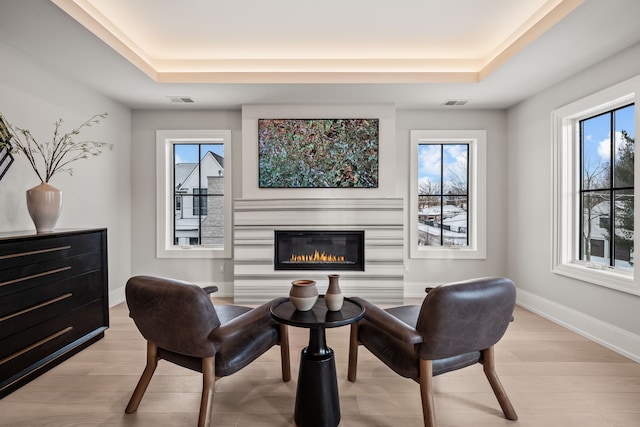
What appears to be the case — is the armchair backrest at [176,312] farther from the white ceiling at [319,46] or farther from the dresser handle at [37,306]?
the white ceiling at [319,46]

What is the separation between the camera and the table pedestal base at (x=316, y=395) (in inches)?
69.7

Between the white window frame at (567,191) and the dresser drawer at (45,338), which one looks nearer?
the dresser drawer at (45,338)

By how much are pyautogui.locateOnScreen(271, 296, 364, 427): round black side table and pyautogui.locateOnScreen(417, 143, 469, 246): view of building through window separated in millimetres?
3086

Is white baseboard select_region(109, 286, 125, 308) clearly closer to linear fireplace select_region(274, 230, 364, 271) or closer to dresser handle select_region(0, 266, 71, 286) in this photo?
dresser handle select_region(0, 266, 71, 286)

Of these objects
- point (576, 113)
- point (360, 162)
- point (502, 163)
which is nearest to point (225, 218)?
point (360, 162)

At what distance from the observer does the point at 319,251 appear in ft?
14.1

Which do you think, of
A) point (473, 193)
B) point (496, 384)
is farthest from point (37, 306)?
point (473, 193)

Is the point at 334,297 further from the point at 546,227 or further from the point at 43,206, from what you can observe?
the point at 546,227

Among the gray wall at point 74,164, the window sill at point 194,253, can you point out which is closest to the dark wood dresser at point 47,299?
the gray wall at point 74,164

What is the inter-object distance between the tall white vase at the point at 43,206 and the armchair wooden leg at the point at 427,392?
9.52 ft

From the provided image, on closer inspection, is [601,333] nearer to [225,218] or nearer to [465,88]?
[465,88]

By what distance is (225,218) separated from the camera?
4.46 metres

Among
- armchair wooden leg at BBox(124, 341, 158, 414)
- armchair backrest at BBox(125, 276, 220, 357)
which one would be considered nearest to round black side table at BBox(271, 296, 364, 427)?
armchair backrest at BBox(125, 276, 220, 357)

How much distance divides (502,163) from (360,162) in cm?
193
